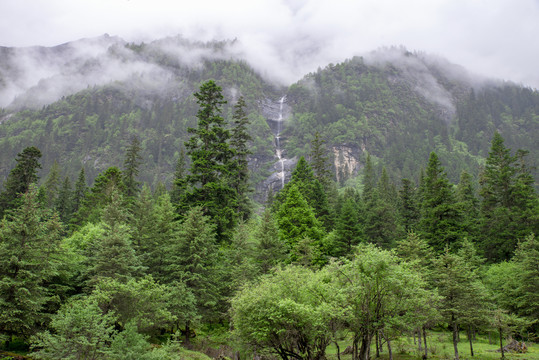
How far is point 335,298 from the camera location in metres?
20.6

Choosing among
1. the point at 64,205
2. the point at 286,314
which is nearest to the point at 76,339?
the point at 286,314

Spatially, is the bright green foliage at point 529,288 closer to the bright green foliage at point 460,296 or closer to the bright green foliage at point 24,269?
the bright green foliage at point 460,296

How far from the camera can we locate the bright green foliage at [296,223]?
126ft

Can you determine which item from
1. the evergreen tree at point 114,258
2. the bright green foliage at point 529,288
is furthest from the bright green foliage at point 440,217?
the evergreen tree at point 114,258

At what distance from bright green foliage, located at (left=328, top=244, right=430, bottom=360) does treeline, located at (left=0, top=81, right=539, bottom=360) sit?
0.09 metres

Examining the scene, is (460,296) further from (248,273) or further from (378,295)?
(248,273)

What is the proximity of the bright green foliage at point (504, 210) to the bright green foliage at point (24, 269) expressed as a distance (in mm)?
48133

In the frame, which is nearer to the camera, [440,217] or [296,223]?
[296,223]

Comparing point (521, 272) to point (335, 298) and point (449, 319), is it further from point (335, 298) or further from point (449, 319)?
point (335, 298)

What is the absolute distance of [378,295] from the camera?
19703 mm

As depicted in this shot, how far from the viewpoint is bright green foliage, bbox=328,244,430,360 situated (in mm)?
19578

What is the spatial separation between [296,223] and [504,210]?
90.3ft

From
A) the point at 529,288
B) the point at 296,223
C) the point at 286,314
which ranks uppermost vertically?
the point at 296,223

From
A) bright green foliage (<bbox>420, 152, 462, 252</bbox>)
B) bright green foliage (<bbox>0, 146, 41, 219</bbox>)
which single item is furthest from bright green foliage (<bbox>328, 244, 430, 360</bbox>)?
bright green foliage (<bbox>0, 146, 41, 219</bbox>)
